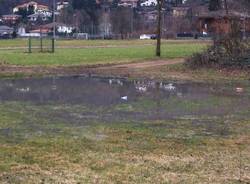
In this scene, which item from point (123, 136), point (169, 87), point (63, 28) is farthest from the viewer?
point (63, 28)

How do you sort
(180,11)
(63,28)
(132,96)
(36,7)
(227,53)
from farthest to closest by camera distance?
(36,7)
(63,28)
(180,11)
(227,53)
(132,96)

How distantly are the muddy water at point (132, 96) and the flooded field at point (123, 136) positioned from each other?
3cm

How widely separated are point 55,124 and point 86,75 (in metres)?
15.2

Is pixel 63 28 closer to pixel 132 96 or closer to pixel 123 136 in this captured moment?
pixel 132 96

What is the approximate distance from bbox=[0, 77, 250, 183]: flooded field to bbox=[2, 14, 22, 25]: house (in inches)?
5055

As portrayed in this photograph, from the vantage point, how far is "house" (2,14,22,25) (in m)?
146

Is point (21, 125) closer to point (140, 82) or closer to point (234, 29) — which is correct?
point (140, 82)

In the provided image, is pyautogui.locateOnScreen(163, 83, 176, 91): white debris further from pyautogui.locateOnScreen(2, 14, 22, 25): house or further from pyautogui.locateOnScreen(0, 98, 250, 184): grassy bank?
pyautogui.locateOnScreen(2, 14, 22, 25): house

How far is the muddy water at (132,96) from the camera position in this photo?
1567cm

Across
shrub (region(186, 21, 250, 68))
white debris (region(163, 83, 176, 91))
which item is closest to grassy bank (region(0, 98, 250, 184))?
white debris (region(163, 83, 176, 91))

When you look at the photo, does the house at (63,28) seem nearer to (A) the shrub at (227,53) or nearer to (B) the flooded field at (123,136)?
(A) the shrub at (227,53)

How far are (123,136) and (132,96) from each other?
784 centimetres

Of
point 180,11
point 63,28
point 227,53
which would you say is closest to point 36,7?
point 63,28

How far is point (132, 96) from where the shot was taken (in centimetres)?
1958
